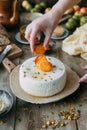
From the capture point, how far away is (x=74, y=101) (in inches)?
49.7

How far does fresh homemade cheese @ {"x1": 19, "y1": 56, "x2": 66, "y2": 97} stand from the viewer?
1.23 meters

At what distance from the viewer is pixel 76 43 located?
5.28ft

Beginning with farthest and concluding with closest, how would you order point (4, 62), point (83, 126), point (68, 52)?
point (68, 52) < point (4, 62) < point (83, 126)

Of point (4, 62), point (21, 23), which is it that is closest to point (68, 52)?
point (4, 62)

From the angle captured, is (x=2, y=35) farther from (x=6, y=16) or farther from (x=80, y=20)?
(x=80, y=20)

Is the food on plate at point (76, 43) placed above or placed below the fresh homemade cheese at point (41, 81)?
below

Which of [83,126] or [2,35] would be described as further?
[2,35]

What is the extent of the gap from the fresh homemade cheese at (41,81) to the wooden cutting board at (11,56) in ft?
0.55

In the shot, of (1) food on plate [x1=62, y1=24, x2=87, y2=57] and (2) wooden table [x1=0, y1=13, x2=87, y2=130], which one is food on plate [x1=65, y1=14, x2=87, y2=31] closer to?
(1) food on plate [x1=62, y1=24, x2=87, y2=57]

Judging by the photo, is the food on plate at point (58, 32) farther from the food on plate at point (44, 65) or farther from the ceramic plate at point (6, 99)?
the ceramic plate at point (6, 99)

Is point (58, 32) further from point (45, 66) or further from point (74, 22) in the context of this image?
point (45, 66)

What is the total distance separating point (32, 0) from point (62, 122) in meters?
1.32

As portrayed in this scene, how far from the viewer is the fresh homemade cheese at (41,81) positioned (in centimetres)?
123

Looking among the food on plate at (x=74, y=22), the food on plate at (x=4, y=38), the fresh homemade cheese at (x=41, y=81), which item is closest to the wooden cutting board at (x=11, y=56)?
the food on plate at (x=4, y=38)
